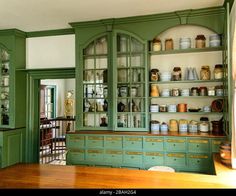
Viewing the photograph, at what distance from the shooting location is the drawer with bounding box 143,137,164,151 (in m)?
3.32

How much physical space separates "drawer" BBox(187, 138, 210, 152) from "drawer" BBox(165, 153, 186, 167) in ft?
0.51

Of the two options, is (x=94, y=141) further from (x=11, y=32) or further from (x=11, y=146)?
(x=11, y=32)

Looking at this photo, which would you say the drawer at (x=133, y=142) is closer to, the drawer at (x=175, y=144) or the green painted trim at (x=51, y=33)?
the drawer at (x=175, y=144)

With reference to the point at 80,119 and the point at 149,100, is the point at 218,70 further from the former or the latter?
the point at 80,119

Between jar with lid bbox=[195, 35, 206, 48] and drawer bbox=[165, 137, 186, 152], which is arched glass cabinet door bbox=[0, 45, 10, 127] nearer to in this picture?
drawer bbox=[165, 137, 186, 152]

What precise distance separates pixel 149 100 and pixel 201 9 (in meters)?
1.59

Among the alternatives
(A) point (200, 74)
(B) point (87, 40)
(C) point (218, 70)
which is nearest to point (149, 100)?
(A) point (200, 74)

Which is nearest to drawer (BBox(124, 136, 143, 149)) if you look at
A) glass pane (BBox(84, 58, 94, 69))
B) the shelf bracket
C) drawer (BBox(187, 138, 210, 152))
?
drawer (BBox(187, 138, 210, 152))

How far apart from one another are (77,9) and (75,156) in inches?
90.0

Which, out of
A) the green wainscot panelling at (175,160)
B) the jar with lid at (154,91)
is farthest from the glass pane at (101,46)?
the green wainscot panelling at (175,160)

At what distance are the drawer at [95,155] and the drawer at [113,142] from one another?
0.15 metres

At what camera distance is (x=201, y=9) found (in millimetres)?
3383

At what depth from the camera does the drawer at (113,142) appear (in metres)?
3.50

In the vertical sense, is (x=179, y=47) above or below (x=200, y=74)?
above
